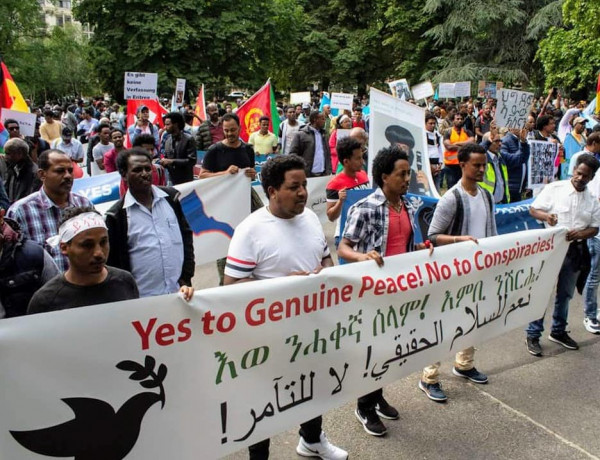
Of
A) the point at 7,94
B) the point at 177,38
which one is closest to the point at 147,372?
the point at 7,94

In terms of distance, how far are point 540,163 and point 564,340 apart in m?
3.11

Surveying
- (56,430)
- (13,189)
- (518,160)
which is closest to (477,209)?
(56,430)

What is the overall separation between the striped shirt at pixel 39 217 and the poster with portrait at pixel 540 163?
19.2ft

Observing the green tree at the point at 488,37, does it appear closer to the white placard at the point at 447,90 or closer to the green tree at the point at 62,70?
the white placard at the point at 447,90

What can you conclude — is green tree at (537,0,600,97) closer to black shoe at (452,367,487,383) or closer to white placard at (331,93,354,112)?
white placard at (331,93,354,112)

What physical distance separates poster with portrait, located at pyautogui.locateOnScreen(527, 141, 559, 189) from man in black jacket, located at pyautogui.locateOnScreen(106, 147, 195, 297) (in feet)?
17.6

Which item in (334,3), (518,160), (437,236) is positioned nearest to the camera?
(437,236)

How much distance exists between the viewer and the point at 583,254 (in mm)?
5031

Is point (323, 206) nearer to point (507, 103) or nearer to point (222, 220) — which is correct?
point (222, 220)

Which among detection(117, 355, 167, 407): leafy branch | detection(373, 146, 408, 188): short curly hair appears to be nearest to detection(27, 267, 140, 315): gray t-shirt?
detection(117, 355, 167, 407): leafy branch

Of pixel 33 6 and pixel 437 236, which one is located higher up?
pixel 33 6

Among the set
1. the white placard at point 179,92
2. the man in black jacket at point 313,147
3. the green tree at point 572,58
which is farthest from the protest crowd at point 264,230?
the green tree at point 572,58

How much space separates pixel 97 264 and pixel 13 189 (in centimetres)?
395

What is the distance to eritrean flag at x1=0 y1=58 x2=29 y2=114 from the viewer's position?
8984 mm
